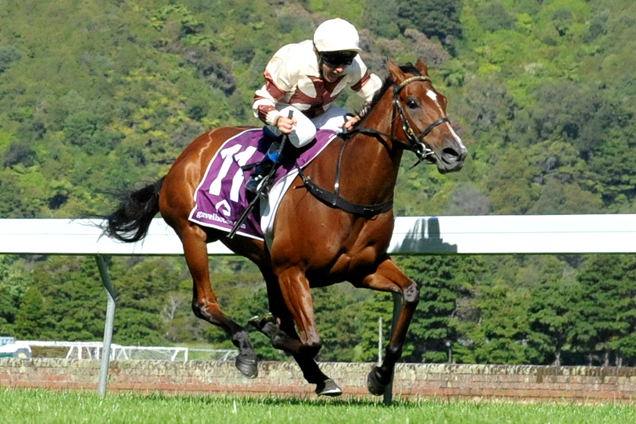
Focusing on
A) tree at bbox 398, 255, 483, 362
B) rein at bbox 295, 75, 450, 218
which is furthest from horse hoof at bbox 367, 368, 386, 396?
tree at bbox 398, 255, 483, 362

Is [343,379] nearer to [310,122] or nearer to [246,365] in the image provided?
[246,365]

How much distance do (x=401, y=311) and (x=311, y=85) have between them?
1472mm

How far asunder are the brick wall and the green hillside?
3754 centimetres

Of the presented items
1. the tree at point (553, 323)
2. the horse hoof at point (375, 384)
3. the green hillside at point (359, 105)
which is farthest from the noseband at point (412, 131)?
the tree at point (553, 323)

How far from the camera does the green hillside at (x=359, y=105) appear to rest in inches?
1989

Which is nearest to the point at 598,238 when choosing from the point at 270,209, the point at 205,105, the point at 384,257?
the point at 384,257

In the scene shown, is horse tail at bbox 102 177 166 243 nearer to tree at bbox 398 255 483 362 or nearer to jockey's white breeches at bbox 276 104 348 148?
jockey's white breeches at bbox 276 104 348 148

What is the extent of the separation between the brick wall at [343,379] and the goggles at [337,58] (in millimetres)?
2178

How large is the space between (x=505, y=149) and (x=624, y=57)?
30525mm

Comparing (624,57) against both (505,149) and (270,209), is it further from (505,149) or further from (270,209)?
(270,209)

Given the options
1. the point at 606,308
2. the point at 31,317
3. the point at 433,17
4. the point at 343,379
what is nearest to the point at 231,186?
the point at 343,379

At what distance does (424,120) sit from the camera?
6914mm

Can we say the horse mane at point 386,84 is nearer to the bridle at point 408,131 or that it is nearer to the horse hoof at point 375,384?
the bridle at point 408,131

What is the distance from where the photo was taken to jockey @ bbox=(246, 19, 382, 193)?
7344 millimetres
